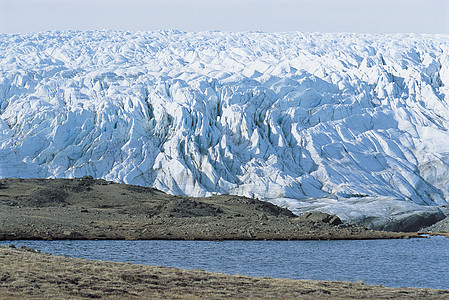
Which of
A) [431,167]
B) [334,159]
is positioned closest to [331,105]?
[334,159]

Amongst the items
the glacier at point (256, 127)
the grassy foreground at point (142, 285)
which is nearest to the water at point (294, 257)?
the grassy foreground at point (142, 285)

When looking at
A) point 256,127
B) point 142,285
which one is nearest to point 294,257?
point 142,285

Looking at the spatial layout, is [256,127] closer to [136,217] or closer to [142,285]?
[136,217]

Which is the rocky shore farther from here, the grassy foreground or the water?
the grassy foreground

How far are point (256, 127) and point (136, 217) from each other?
149ft

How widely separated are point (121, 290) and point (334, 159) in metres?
87.0

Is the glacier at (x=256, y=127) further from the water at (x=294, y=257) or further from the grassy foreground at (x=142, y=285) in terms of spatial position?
the grassy foreground at (x=142, y=285)

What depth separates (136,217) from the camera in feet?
230

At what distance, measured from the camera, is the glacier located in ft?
338

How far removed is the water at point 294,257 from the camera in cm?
3741

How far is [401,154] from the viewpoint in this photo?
11194 centimetres

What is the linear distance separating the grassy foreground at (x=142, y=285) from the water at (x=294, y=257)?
6183 mm

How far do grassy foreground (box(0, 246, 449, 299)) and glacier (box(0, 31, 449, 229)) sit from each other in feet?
198

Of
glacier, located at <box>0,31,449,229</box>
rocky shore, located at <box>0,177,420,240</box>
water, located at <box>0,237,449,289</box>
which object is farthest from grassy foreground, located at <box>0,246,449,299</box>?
glacier, located at <box>0,31,449,229</box>
